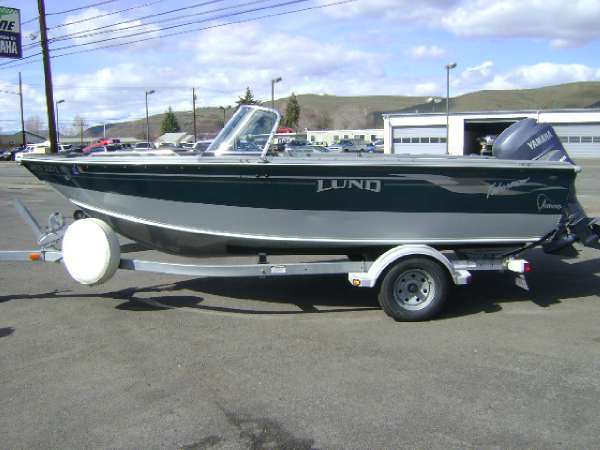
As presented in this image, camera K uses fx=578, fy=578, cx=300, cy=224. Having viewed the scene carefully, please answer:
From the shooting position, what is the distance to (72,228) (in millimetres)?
5898

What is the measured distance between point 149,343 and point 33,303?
6.71ft

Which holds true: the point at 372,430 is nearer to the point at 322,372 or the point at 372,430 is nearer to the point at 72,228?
the point at 322,372

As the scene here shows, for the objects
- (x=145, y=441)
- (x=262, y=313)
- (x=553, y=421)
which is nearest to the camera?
(x=145, y=441)

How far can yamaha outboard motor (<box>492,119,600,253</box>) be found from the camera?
6391 mm

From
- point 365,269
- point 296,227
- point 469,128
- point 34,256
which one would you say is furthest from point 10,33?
point 469,128

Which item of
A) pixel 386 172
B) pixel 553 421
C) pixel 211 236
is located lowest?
pixel 553 421

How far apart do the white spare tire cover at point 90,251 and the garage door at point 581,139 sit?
4727cm

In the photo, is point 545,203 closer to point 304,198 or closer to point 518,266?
point 518,266

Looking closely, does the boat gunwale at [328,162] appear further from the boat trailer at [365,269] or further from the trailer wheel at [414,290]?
the trailer wheel at [414,290]

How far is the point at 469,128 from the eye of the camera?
51.0 m

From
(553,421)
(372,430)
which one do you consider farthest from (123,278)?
(553,421)

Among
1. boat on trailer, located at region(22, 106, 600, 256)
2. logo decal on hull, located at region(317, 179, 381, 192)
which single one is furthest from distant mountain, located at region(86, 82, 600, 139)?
logo decal on hull, located at region(317, 179, 381, 192)

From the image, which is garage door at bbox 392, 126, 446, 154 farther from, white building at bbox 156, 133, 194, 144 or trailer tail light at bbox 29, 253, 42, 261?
trailer tail light at bbox 29, 253, 42, 261

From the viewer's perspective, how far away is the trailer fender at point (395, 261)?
5.66 m
